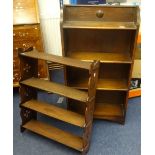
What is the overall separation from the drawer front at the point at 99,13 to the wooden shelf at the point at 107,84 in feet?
1.93

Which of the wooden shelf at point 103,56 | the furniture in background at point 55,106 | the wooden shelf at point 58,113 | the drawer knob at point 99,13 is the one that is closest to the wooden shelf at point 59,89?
the furniture in background at point 55,106

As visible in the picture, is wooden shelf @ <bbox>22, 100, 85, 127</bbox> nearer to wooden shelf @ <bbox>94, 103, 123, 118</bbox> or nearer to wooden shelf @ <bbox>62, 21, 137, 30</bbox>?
wooden shelf @ <bbox>94, 103, 123, 118</bbox>

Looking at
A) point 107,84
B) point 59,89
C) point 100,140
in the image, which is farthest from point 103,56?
point 100,140

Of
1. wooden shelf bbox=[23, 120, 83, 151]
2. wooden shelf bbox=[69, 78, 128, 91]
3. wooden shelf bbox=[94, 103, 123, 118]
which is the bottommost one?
wooden shelf bbox=[23, 120, 83, 151]

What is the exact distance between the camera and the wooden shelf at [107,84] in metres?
2.05

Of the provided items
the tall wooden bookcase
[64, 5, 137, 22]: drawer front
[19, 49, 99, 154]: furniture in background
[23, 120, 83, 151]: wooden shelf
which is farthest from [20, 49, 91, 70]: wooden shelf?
[23, 120, 83, 151]: wooden shelf

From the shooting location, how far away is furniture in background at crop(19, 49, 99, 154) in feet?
5.48

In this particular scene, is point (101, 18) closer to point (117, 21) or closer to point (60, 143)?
point (117, 21)

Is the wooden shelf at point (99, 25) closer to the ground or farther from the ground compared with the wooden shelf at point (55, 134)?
farther from the ground

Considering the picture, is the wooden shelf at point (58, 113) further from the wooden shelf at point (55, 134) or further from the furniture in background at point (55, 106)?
the wooden shelf at point (55, 134)

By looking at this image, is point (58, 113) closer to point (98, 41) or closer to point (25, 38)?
point (98, 41)

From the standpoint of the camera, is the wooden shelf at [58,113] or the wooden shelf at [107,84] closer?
the wooden shelf at [58,113]
